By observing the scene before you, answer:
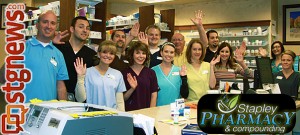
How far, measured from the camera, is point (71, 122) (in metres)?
1.17

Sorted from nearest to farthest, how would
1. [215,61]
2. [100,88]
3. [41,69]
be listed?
[41,69] → [100,88] → [215,61]

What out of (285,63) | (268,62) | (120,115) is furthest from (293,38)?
(120,115)

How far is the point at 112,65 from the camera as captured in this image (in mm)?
3279

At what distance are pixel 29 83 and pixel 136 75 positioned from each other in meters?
1.05

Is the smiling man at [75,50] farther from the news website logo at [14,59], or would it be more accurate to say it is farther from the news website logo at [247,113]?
the news website logo at [247,113]

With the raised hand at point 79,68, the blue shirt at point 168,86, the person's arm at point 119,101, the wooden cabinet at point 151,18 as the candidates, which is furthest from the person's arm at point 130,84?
the wooden cabinet at point 151,18

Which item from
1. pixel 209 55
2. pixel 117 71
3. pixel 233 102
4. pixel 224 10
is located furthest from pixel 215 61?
pixel 224 10

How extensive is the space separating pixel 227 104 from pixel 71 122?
732 mm

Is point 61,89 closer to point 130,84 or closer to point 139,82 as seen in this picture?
point 130,84

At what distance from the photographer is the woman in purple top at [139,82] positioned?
300 centimetres

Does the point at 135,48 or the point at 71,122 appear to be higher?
the point at 135,48

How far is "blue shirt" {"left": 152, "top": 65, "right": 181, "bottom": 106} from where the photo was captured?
314cm

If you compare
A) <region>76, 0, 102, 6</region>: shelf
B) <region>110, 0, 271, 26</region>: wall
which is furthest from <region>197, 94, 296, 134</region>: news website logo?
<region>110, 0, 271, 26</region>: wall

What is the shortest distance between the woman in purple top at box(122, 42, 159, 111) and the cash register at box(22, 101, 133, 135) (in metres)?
1.58
